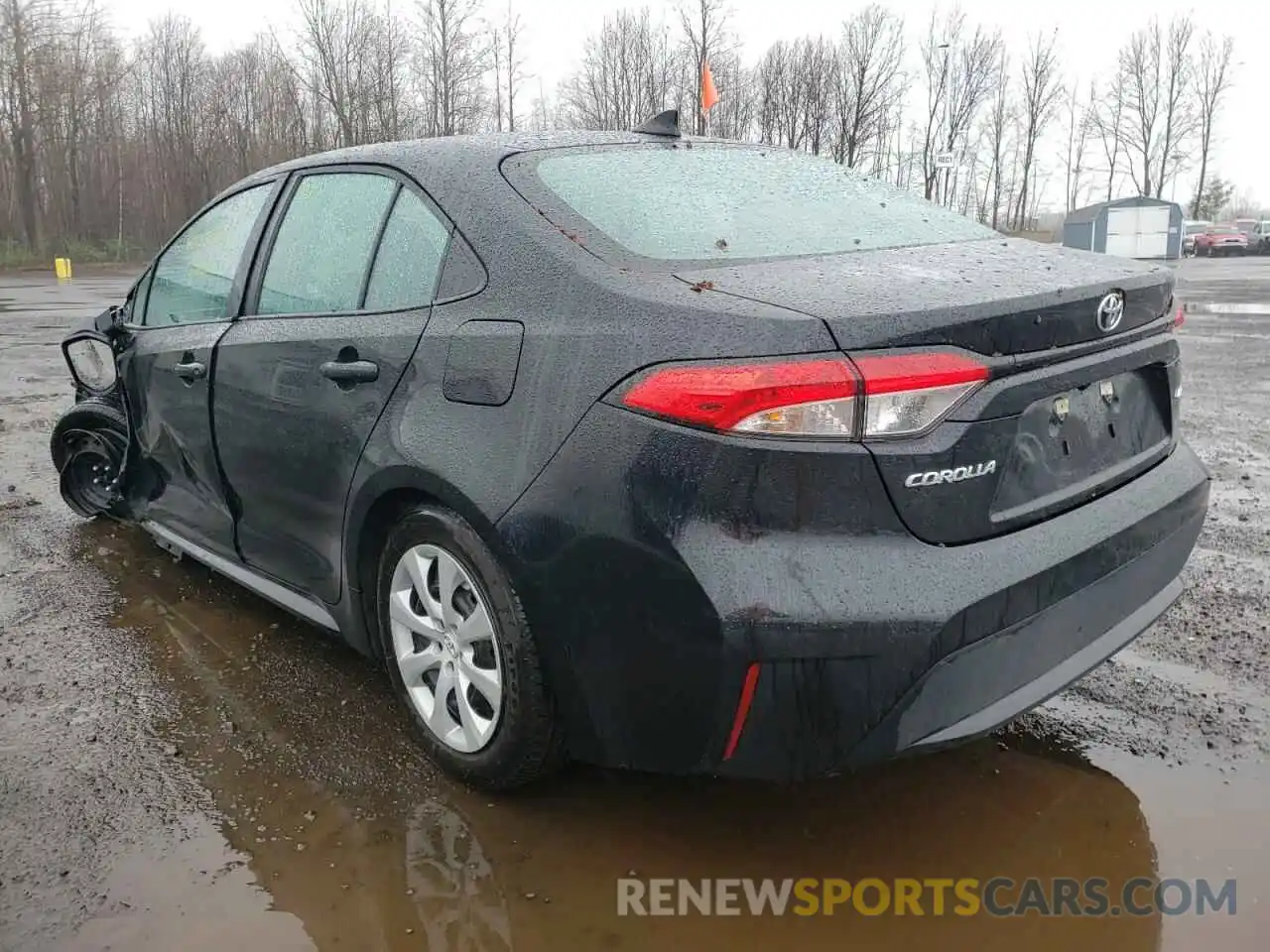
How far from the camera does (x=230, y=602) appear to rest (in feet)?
13.0

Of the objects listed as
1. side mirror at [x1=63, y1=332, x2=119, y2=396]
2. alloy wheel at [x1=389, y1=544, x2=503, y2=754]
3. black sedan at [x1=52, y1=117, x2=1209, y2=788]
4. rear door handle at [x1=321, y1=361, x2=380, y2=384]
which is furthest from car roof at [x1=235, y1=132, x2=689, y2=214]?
side mirror at [x1=63, y1=332, x2=119, y2=396]

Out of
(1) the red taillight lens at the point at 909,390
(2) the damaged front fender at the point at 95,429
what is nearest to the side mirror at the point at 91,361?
(2) the damaged front fender at the point at 95,429

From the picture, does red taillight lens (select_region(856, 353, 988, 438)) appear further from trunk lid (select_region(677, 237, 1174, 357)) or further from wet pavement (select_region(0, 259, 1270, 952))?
wet pavement (select_region(0, 259, 1270, 952))

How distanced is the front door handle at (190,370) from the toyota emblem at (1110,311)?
8.98 feet

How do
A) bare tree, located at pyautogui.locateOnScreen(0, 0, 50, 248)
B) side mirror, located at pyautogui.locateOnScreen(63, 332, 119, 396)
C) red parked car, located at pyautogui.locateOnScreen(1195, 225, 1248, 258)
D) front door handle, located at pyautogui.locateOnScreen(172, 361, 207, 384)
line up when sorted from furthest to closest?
red parked car, located at pyautogui.locateOnScreen(1195, 225, 1248, 258)
bare tree, located at pyautogui.locateOnScreen(0, 0, 50, 248)
side mirror, located at pyautogui.locateOnScreen(63, 332, 119, 396)
front door handle, located at pyautogui.locateOnScreen(172, 361, 207, 384)

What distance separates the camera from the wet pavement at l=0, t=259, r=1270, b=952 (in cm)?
212

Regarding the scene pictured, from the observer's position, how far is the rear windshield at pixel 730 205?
2.42 m

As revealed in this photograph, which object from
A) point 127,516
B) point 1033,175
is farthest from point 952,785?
Result: point 1033,175

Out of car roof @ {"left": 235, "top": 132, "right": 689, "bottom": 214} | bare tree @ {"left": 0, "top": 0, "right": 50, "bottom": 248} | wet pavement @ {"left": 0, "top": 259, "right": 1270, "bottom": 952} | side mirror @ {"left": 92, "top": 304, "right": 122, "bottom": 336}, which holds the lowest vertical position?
wet pavement @ {"left": 0, "top": 259, "right": 1270, "bottom": 952}

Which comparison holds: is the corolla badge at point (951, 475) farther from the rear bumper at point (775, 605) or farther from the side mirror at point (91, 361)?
the side mirror at point (91, 361)

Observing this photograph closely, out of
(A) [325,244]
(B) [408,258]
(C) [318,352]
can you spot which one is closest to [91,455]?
(A) [325,244]

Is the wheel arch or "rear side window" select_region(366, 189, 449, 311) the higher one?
"rear side window" select_region(366, 189, 449, 311)

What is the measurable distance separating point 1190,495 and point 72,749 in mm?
3132

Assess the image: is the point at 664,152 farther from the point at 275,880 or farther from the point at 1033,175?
the point at 1033,175
